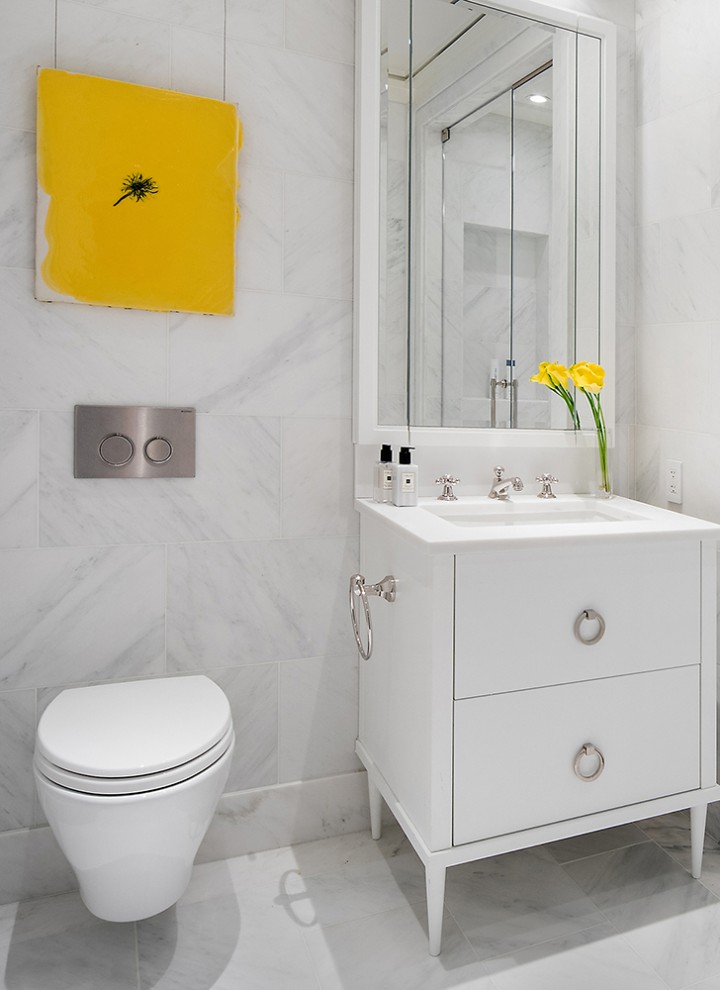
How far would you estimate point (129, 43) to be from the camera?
4.77 ft

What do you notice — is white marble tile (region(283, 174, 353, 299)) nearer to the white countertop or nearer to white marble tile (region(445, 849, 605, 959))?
the white countertop

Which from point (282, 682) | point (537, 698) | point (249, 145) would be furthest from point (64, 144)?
point (537, 698)

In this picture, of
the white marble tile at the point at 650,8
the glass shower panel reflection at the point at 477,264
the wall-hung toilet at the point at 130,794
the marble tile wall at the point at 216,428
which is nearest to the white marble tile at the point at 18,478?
the marble tile wall at the point at 216,428

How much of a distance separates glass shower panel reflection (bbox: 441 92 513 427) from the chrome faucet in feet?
0.45

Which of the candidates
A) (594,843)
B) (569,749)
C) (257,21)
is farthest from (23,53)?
(594,843)

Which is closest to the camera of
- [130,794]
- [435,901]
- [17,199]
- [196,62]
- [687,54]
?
[130,794]

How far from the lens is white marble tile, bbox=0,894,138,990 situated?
4.11ft

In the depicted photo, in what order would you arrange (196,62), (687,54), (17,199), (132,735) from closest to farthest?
(132,735) < (17,199) < (196,62) < (687,54)

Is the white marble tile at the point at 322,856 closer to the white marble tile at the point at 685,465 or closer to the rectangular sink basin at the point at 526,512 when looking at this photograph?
the rectangular sink basin at the point at 526,512

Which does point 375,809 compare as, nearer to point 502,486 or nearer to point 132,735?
point 132,735

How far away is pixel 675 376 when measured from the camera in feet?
5.90

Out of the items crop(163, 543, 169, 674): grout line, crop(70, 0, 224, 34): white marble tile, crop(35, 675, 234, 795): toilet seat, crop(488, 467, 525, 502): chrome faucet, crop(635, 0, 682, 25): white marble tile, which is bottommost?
crop(35, 675, 234, 795): toilet seat

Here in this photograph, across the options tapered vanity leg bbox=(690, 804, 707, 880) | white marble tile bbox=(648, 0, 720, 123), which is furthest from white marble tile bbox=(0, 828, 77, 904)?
white marble tile bbox=(648, 0, 720, 123)

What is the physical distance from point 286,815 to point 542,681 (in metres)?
0.75
